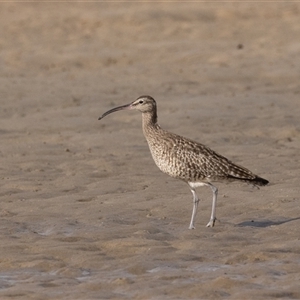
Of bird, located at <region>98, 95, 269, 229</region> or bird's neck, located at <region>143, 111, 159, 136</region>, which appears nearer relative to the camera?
bird, located at <region>98, 95, 269, 229</region>

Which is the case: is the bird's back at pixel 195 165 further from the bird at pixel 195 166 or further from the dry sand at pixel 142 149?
the dry sand at pixel 142 149

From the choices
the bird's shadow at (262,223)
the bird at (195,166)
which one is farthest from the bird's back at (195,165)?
the bird's shadow at (262,223)

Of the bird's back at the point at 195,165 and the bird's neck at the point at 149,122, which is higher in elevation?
the bird's neck at the point at 149,122

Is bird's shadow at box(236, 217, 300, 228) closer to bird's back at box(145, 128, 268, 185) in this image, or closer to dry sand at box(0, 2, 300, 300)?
dry sand at box(0, 2, 300, 300)

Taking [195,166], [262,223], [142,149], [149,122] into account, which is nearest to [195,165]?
[195,166]

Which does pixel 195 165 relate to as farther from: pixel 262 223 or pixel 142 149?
pixel 142 149

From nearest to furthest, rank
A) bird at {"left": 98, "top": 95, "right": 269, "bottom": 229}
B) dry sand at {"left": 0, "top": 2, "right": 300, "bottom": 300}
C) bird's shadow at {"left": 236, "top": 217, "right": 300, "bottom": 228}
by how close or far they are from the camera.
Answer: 1. dry sand at {"left": 0, "top": 2, "right": 300, "bottom": 300}
2. bird's shadow at {"left": 236, "top": 217, "right": 300, "bottom": 228}
3. bird at {"left": 98, "top": 95, "right": 269, "bottom": 229}

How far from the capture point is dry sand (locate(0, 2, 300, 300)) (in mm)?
8766

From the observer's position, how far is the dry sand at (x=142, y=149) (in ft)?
28.8

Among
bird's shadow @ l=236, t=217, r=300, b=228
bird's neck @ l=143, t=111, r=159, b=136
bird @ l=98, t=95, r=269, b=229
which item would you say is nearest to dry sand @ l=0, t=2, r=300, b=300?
bird's shadow @ l=236, t=217, r=300, b=228

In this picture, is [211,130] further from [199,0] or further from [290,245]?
[199,0]

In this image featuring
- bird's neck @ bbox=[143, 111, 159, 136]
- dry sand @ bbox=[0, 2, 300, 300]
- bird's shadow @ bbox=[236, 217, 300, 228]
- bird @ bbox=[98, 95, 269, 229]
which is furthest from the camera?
bird's neck @ bbox=[143, 111, 159, 136]

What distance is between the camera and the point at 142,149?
1516 centimetres

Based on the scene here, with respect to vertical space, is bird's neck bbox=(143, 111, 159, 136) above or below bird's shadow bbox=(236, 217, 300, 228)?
above
